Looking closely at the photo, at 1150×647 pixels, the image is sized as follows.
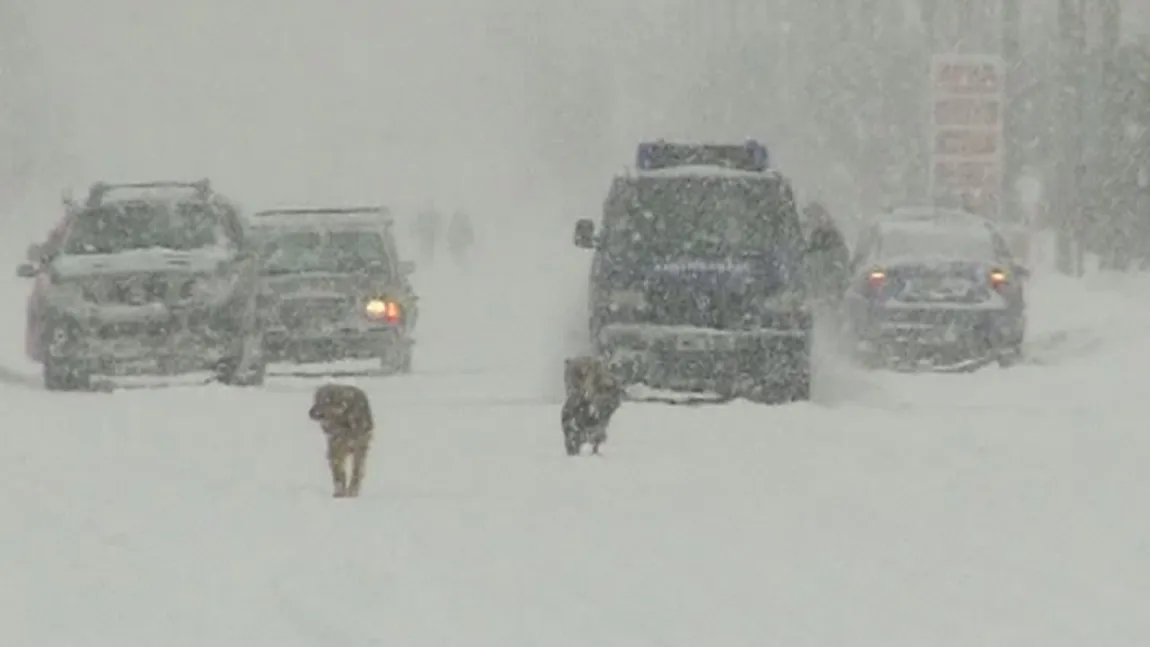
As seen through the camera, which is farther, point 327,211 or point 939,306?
point 327,211

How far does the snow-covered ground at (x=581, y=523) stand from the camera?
9.68 metres

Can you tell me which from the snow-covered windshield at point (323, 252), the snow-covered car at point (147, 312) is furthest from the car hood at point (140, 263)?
the snow-covered windshield at point (323, 252)

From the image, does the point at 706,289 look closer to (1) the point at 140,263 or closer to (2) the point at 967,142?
(1) the point at 140,263

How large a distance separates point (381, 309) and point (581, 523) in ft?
38.4

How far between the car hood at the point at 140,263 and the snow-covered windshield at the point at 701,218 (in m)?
3.49

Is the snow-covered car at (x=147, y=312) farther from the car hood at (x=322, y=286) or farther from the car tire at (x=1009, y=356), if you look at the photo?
the car tire at (x=1009, y=356)

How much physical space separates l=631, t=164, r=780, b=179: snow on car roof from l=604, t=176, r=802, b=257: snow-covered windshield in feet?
0.12

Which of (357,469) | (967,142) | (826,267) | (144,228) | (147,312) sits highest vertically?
(357,469)

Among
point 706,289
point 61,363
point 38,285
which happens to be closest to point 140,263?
point 61,363

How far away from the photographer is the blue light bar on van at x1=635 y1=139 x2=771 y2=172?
72.4ft

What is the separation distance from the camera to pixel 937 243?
2609 cm

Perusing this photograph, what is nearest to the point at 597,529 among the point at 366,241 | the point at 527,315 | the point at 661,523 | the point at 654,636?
the point at 661,523

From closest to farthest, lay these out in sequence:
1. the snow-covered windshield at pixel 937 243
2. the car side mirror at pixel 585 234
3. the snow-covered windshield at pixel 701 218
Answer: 1. the car side mirror at pixel 585 234
2. the snow-covered windshield at pixel 701 218
3. the snow-covered windshield at pixel 937 243

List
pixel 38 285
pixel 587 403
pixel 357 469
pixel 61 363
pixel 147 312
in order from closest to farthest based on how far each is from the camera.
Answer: pixel 357 469
pixel 587 403
pixel 147 312
pixel 61 363
pixel 38 285
